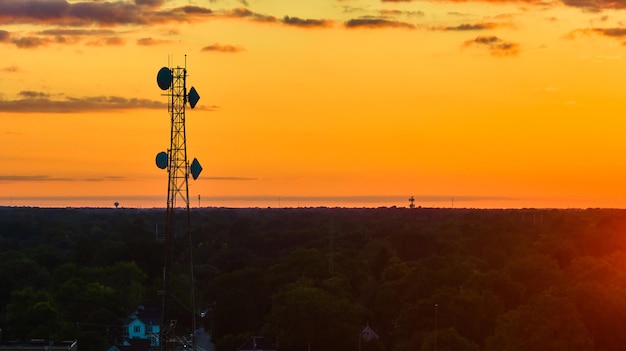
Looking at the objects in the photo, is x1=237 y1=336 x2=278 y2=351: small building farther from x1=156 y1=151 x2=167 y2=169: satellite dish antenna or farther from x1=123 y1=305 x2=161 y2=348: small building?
x1=156 y1=151 x2=167 y2=169: satellite dish antenna

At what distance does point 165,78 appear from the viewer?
4441 centimetres

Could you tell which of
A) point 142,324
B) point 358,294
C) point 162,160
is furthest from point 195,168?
point 358,294

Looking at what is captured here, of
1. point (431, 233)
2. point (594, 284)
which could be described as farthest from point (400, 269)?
point (431, 233)

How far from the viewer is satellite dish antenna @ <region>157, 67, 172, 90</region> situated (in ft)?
146

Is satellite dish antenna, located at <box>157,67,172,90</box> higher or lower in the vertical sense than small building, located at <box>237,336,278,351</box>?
higher

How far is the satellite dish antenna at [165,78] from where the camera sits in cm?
4438

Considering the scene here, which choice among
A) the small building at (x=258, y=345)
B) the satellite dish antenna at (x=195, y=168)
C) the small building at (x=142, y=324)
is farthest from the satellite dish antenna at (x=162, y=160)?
the small building at (x=142, y=324)

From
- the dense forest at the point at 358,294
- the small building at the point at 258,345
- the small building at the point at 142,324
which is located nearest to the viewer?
the dense forest at the point at 358,294

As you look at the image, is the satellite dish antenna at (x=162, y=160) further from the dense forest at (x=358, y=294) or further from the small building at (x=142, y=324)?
the small building at (x=142, y=324)

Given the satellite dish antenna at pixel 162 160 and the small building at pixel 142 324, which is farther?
the small building at pixel 142 324

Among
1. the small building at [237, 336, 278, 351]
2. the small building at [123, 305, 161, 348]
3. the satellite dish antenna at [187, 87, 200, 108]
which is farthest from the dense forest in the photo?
the satellite dish antenna at [187, 87, 200, 108]

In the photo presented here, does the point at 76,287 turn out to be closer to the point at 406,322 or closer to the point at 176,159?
the point at 406,322

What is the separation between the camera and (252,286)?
10075 centimetres

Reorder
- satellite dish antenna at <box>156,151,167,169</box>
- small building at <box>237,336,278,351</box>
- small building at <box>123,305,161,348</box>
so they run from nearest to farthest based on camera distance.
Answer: satellite dish antenna at <box>156,151,167,169</box>
small building at <box>237,336,278,351</box>
small building at <box>123,305,161,348</box>
